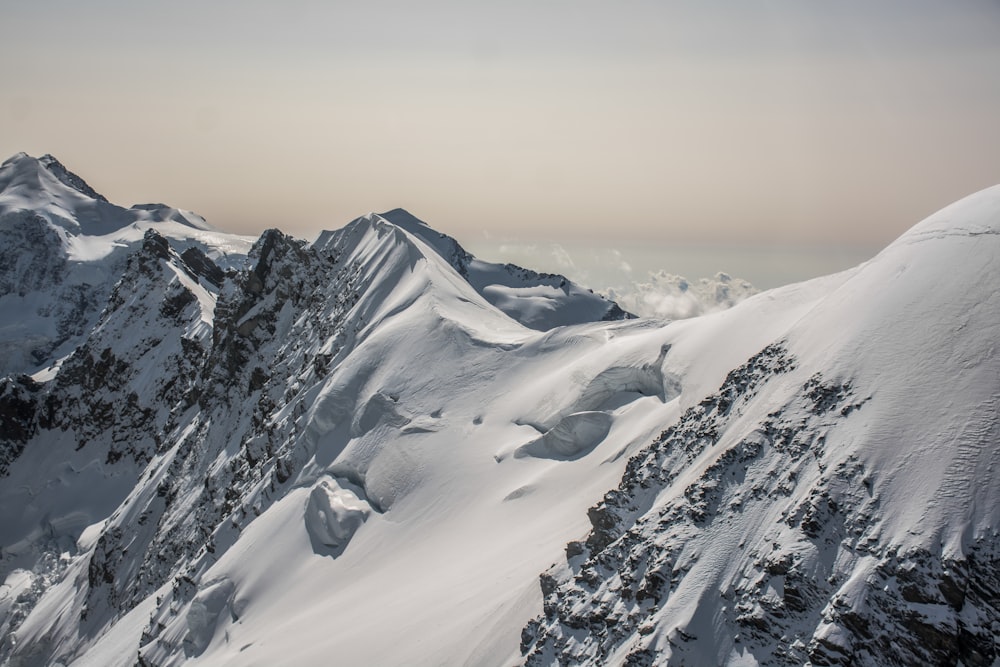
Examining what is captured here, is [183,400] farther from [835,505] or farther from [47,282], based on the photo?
[47,282]

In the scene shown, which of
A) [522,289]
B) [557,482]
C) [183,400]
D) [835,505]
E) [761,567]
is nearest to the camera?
[835,505]

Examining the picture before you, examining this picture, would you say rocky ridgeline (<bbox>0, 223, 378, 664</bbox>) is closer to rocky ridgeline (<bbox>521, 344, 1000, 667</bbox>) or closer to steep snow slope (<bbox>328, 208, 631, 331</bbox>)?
rocky ridgeline (<bbox>521, 344, 1000, 667</bbox>)

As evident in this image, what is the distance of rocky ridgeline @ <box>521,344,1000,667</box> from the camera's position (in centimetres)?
1908

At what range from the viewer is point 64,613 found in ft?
306

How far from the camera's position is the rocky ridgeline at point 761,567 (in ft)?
62.6

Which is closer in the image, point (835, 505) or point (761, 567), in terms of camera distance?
point (835, 505)

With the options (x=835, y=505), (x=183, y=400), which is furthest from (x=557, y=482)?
(x=183, y=400)

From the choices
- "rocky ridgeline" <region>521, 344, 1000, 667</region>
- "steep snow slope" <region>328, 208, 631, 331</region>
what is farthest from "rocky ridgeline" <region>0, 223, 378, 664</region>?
"steep snow slope" <region>328, 208, 631, 331</region>

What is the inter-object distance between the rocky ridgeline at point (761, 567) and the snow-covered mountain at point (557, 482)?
0.08 m

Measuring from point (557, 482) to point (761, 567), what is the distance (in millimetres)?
17611

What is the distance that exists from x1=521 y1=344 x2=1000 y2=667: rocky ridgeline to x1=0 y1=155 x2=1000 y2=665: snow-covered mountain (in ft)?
0.27

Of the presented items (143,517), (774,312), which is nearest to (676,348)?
(774,312)

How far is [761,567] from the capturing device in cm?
2205

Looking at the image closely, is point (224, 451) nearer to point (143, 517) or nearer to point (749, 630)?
point (143, 517)
